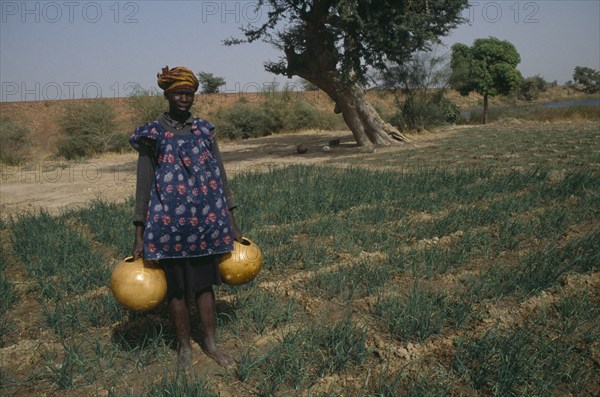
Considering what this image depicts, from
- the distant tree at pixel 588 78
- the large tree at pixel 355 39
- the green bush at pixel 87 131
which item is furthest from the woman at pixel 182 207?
the distant tree at pixel 588 78

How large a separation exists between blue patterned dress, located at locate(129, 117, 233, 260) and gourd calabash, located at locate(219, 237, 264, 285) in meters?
0.09

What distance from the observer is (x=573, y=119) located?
813 inches

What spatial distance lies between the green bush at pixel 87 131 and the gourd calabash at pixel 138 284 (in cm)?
1734

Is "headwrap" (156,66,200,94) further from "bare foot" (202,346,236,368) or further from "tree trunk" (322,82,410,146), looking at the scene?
"tree trunk" (322,82,410,146)

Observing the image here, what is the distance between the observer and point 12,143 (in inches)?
676

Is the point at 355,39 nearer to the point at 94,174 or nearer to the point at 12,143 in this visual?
the point at 94,174

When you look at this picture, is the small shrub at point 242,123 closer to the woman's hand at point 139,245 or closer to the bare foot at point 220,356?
the woman's hand at point 139,245

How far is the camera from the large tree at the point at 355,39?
37.9 feet

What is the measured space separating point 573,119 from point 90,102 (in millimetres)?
22685

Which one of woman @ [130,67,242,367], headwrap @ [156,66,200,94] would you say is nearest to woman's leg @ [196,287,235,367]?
woman @ [130,67,242,367]

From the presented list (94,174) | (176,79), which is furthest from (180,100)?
(94,174)

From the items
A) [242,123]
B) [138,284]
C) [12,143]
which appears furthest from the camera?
[242,123]

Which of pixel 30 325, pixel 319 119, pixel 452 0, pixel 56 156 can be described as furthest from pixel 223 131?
pixel 30 325

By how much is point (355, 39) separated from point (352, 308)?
10.8 m
